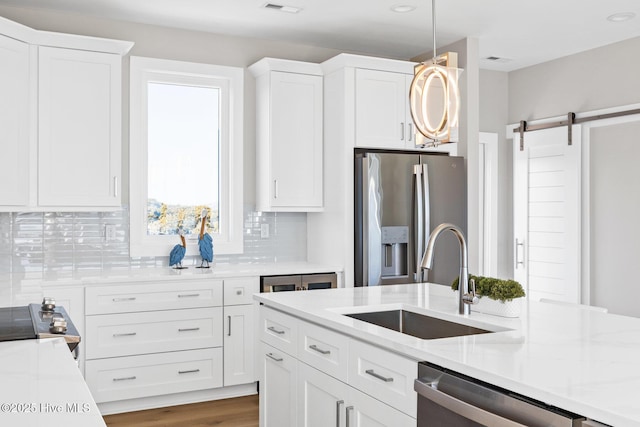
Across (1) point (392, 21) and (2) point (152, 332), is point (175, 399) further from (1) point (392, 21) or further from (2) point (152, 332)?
(1) point (392, 21)

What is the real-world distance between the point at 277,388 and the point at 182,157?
237cm

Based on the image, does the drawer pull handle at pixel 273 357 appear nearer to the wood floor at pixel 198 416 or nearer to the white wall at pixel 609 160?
A: the wood floor at pixel 198 416

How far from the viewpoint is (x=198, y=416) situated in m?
3.94

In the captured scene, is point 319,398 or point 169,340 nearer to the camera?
point 319,398

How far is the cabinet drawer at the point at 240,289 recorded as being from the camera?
421 centimetres

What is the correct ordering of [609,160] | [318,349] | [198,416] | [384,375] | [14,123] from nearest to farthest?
[384,375]
[318,349]
[14,123]
[198,416]
[609,160]

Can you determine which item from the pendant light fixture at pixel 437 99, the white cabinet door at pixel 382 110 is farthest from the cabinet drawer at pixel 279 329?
the white cabinet door at pixel 382 110

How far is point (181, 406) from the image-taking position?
163 inches

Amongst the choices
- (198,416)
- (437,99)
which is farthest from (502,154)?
(198,416)

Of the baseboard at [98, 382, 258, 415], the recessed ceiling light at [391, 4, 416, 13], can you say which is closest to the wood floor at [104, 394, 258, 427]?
the baseboard at [98, 382, 258, 415]

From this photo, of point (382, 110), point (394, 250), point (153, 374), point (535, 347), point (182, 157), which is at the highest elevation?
point (382, 110)

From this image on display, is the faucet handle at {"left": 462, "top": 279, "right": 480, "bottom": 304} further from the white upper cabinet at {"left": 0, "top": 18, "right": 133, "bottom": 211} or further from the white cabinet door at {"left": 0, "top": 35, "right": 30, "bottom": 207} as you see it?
the white cabinet door at {"left": 0, "top": 35, "right": 30, "bottom": 207}

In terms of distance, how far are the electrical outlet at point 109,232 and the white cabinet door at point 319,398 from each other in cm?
229

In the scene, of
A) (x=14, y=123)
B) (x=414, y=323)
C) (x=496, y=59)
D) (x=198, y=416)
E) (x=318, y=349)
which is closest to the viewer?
(x=318, y=349)
